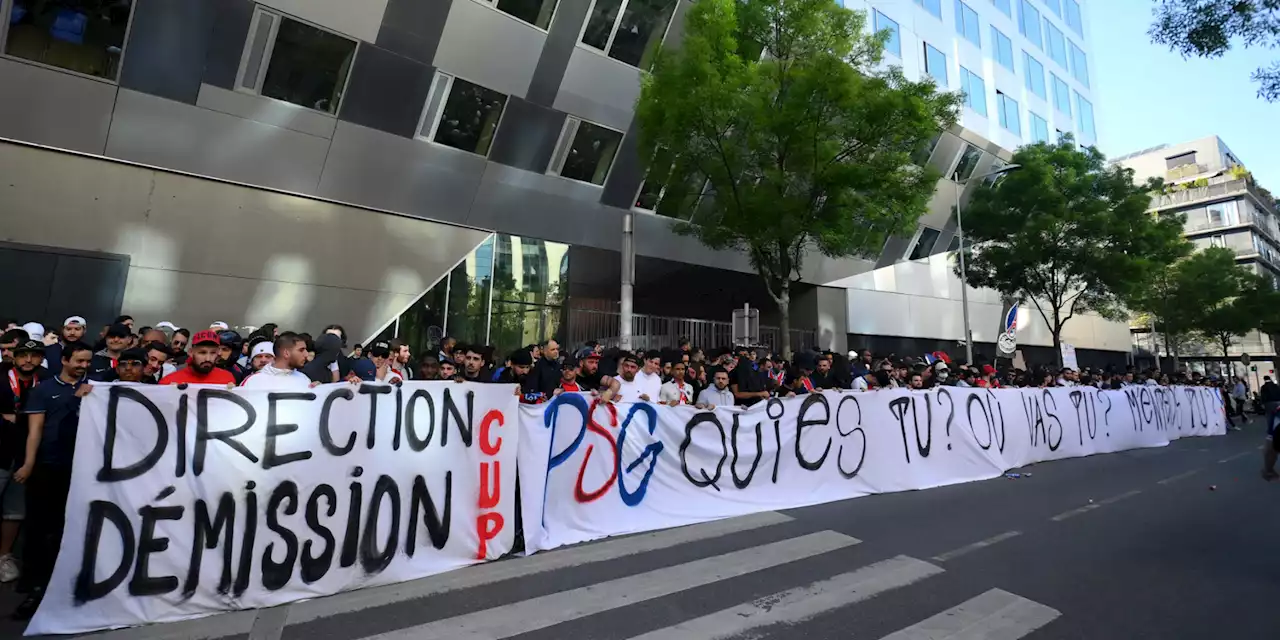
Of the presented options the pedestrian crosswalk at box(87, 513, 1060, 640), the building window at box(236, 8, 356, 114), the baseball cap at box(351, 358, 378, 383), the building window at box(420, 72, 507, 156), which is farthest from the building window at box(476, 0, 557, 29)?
the pedestrian crosswalk at box(87, 513, 1060, 640)

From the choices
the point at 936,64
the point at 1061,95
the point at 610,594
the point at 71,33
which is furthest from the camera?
the point at 1061,95

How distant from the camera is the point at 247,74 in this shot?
11.5 metres

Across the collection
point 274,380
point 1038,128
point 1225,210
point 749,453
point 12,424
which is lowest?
point 749,453

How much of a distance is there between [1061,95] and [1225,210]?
152 feet

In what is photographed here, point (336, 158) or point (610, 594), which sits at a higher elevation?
point (336, 158)

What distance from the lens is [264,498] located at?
173 inches

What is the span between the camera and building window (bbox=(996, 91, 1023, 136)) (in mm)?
27625

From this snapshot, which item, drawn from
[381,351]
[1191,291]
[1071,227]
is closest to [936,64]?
[1071,227]

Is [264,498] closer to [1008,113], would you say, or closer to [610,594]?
[610,594]

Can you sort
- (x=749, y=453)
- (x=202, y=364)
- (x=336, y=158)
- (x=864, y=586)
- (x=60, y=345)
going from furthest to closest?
(x=336, y=158) → (x=749, y=453) → (x=60, y=345) → (x=202, y=364) → (x=864, y=586)

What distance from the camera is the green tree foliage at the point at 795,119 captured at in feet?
39.4

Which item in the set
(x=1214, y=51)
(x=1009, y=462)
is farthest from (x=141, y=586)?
(x=1214, y=51)

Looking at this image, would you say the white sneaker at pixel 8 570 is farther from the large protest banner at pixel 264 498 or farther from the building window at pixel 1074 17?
the building window at pixel 1074 17

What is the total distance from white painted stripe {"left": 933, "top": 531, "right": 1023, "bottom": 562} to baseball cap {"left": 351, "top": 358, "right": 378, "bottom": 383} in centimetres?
581
